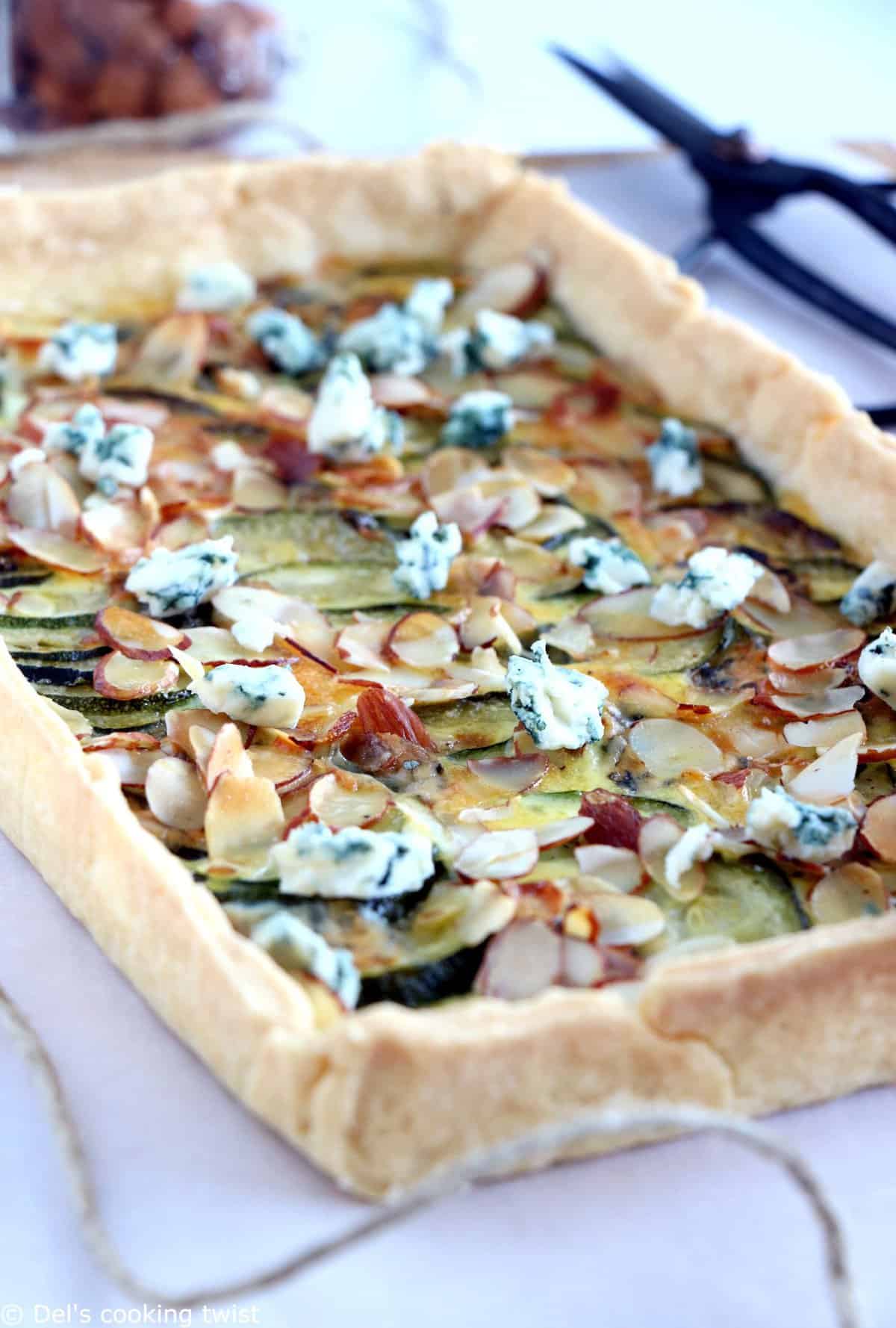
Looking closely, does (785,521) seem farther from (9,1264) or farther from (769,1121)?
(9,1264)

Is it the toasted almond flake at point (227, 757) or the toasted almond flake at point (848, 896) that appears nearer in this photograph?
the toasted almond flake at point (848, 896)

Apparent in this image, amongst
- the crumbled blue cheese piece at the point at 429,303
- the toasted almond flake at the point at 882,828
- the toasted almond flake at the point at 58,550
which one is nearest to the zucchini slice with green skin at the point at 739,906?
the toasted almond flake at the point at 882,828

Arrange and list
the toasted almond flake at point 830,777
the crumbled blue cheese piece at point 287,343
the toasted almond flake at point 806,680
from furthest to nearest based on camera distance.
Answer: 1. the crumbled blue cheese piece at point 287,343
2. the toasted almond flake at point 806,680
3. the toasted almond flake at point 830,777

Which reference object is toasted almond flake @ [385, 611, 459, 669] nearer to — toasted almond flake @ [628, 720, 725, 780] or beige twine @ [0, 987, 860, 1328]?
toasted almond flake @ [628, 720, 725, 780]

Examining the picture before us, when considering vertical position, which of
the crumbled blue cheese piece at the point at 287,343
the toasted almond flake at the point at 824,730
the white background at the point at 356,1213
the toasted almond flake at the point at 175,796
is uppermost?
the crumbled blue cheese piece at the point at 287,343

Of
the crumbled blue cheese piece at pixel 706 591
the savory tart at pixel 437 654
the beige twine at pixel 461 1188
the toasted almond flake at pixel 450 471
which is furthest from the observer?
the toasted almond flake at pixel 450 471

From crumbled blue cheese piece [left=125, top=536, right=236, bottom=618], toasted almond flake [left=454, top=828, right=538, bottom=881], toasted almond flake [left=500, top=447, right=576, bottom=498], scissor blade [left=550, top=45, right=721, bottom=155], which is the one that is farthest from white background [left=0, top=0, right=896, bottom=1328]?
scissor blade [left=550, top=45, right=721, bottom=155]

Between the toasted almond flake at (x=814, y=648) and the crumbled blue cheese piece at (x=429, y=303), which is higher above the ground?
the crumbled blue cheese piece at (x=429, y=303)

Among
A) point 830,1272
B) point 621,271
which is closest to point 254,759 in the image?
point 830,1272

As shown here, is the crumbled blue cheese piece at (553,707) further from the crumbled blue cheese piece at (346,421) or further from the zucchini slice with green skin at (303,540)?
the crumbled blue cheese piece at (346,421)
